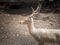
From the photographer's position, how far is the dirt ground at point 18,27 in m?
5.07

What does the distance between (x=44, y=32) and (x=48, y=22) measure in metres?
1.97

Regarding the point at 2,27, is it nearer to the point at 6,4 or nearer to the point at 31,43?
the point at 31,43

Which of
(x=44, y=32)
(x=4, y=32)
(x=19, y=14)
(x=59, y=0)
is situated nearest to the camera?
(x=44, y=32)

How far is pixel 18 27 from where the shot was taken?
19.5ft

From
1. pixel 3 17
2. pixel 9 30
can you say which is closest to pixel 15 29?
pixel 9 30

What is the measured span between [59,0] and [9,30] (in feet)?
10.7

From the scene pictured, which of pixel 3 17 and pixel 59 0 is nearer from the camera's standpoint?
pixel 3 17

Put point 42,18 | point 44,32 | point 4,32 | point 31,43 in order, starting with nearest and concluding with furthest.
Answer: point 44,32 < point 31,43 < point 4,32 < point 42,18

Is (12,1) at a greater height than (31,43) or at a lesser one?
greater

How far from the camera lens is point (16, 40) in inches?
201

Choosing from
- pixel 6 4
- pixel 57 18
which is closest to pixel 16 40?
pixel 57 18

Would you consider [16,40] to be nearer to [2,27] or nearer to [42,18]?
[2,27]

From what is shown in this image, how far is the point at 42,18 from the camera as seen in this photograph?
671 centimetres

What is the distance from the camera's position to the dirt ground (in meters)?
5.07
